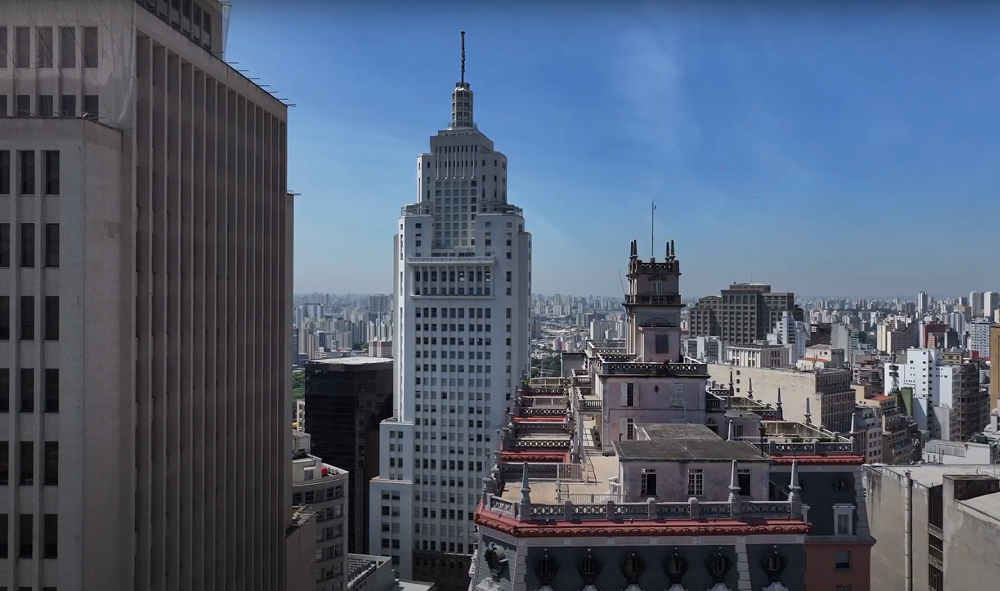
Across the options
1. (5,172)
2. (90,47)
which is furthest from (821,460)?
(90,47)

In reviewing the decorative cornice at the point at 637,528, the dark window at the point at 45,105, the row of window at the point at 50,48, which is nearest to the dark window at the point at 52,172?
the dark window at the point at 45,105

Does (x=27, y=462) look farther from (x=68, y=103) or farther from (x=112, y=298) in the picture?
(x=68, y=103)

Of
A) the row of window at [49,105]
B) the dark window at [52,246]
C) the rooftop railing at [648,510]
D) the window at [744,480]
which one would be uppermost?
the row of window at [49,105]

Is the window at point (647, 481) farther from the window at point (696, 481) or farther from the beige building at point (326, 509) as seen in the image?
the beige building at point (326, 509)

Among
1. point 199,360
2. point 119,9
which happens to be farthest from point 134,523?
point 119,9

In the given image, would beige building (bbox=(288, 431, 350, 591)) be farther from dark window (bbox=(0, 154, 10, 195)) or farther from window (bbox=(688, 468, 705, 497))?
window (bbox=(688, 468, 705, 497))
